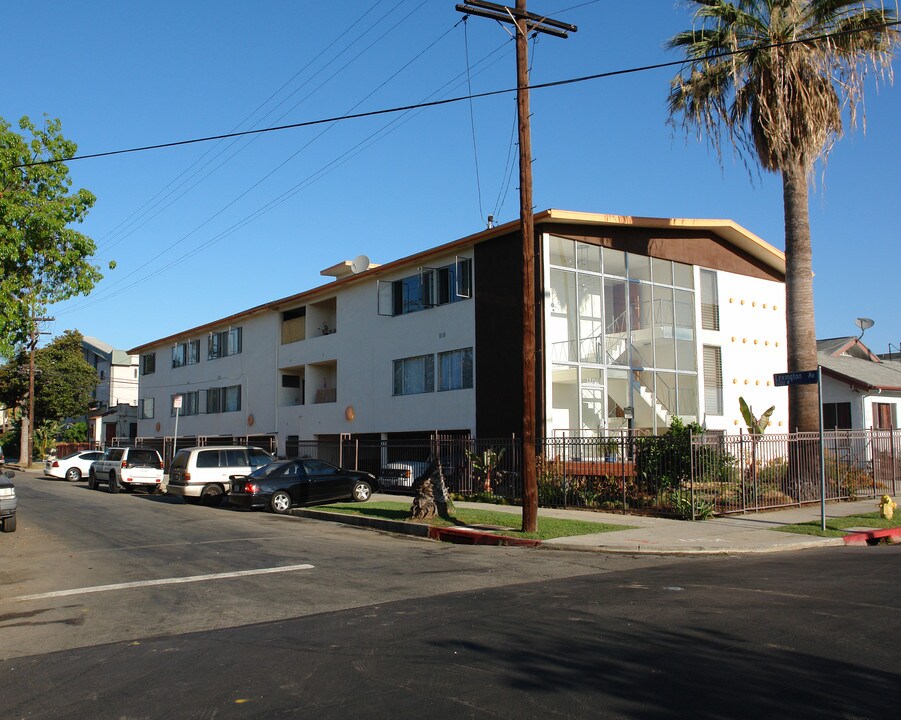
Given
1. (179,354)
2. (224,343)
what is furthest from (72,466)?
(179,354)

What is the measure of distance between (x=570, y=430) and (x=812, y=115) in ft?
35.1

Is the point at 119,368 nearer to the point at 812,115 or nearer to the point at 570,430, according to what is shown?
the point at 570,430

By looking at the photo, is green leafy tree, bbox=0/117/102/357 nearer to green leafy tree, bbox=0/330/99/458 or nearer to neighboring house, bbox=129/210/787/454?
neighboring house, bbox=129/210/787/454

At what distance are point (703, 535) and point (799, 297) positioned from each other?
9200mm

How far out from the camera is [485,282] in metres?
26.3

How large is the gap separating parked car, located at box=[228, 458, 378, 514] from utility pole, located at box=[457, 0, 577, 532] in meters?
8.24

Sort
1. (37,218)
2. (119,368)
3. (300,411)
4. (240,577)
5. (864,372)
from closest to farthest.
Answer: (240,577), (37,218), (864,372), (300,411), (119,368)

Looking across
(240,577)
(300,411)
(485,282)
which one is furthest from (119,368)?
(240,577)

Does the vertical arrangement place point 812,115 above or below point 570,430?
above

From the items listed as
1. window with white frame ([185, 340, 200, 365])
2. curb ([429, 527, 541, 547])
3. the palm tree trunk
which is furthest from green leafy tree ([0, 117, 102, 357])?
window with white frame ([185, 340, 200, 365])

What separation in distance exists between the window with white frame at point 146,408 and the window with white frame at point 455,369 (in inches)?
1144

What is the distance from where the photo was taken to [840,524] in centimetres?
1636

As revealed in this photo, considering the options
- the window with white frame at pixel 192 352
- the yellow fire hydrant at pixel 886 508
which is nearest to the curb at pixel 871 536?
the yellow fire hydrant at pixel 886 508

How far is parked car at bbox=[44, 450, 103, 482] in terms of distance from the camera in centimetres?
3809
